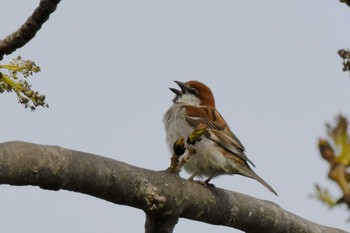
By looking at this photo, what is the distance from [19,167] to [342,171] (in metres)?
1.76

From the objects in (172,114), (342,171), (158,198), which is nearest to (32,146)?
(158,198)

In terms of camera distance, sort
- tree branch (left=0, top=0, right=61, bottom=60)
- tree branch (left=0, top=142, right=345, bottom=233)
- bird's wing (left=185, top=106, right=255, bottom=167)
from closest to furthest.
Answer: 1. tree branch (left=0, top=142, right=345, bottom=233)
2. tree branch (left=0, top=0, right=61, bottom=60)
3. bird's wing (left=185, top=106, right=255, bottom=167)

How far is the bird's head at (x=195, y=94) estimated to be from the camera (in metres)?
8.16

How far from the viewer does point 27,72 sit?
274 cm

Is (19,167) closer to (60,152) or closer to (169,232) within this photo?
(60,152)

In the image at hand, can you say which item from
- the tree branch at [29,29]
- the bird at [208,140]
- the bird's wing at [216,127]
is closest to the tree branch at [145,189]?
the tree branch at [29,29]

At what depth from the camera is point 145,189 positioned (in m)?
2.94

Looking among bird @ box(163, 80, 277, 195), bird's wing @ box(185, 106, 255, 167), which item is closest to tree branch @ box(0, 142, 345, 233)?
bird @ box(163, 80, 277, 195)

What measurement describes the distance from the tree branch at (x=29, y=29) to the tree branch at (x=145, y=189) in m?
0.46

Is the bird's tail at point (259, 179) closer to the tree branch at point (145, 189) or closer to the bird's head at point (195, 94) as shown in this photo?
the bird's head at point (195, 94)

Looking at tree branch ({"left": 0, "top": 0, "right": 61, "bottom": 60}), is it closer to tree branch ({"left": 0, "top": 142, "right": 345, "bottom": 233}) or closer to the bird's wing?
tree branch ({"left": 0, "top": 142, "right": 345, "bottom": 233})

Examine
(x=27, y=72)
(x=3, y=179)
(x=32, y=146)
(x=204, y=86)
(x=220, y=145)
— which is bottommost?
(x=3, y=179)

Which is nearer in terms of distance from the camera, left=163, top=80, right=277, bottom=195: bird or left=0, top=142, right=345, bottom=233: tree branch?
left=0, top=142, right=345, bottom=233: tree branch

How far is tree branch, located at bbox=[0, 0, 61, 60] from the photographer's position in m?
2.64
